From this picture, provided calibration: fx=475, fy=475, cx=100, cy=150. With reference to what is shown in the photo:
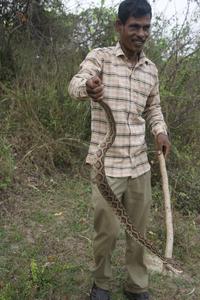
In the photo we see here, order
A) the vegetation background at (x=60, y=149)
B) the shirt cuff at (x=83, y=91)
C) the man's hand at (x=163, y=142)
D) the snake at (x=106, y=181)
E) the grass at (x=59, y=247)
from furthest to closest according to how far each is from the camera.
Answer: the vegetation background at (x=60, y=149)
the grass at (x=59, y=247)
the man's hand at (x=163, y=142)
the snake at (x=106, y=181)
the shirt cuff at (x=83, y=91)

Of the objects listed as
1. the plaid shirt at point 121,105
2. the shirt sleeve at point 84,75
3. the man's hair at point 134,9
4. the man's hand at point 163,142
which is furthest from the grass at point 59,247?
the man's hair at point 134,9

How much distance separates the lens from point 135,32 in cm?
Answer: 300

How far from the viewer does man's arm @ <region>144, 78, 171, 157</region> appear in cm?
325

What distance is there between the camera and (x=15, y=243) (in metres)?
4.32

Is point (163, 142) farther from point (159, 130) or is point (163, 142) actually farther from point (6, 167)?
point (6, 167)

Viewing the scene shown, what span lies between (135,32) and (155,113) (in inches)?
24.6

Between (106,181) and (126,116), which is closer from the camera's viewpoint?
(106,181)

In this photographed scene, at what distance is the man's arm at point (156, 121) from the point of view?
325 centimetres

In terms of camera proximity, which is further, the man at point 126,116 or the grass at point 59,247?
the grass at point 59,247

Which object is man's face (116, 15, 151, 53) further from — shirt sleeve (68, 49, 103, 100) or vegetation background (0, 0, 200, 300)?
vegetation background (0, 0, 200, 300)

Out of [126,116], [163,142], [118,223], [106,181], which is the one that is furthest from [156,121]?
[118,223]

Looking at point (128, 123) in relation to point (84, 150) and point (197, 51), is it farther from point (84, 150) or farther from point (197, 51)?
point (197, 51)

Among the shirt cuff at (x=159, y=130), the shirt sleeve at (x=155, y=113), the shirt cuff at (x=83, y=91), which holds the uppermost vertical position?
the shirt cuff at (x=83, y=91)

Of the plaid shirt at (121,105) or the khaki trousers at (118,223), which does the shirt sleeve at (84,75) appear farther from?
the khaki trousers at (118,223)
